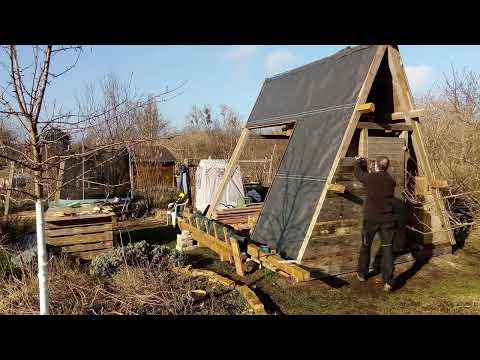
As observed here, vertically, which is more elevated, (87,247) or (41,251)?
(41,251)

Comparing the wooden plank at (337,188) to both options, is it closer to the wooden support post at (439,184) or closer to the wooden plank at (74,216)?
the wooden support post at (439,184)

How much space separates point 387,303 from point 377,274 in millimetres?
1244

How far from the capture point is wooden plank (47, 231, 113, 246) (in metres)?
7.76

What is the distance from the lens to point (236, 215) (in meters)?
10.8

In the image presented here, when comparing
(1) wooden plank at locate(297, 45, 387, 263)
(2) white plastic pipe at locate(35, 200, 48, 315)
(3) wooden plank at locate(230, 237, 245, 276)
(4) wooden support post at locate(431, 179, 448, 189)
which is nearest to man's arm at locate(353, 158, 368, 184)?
(1) wooden plank at locate(297, 45, 387, 263)

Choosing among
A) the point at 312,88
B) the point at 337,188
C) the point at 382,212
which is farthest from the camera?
the point at 312,88

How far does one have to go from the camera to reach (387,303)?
5.74m

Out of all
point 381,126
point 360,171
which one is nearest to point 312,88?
point 381,126

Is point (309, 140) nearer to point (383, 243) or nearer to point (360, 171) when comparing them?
point (360, 171)

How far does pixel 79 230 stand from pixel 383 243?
6.22 metres

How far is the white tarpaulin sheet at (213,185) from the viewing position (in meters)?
13.2

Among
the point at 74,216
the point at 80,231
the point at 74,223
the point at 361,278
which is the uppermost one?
the point at 74,216

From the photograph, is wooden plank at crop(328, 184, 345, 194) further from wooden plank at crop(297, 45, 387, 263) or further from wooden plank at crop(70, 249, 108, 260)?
wooden plank at crop(70, 249, 108, 260)
